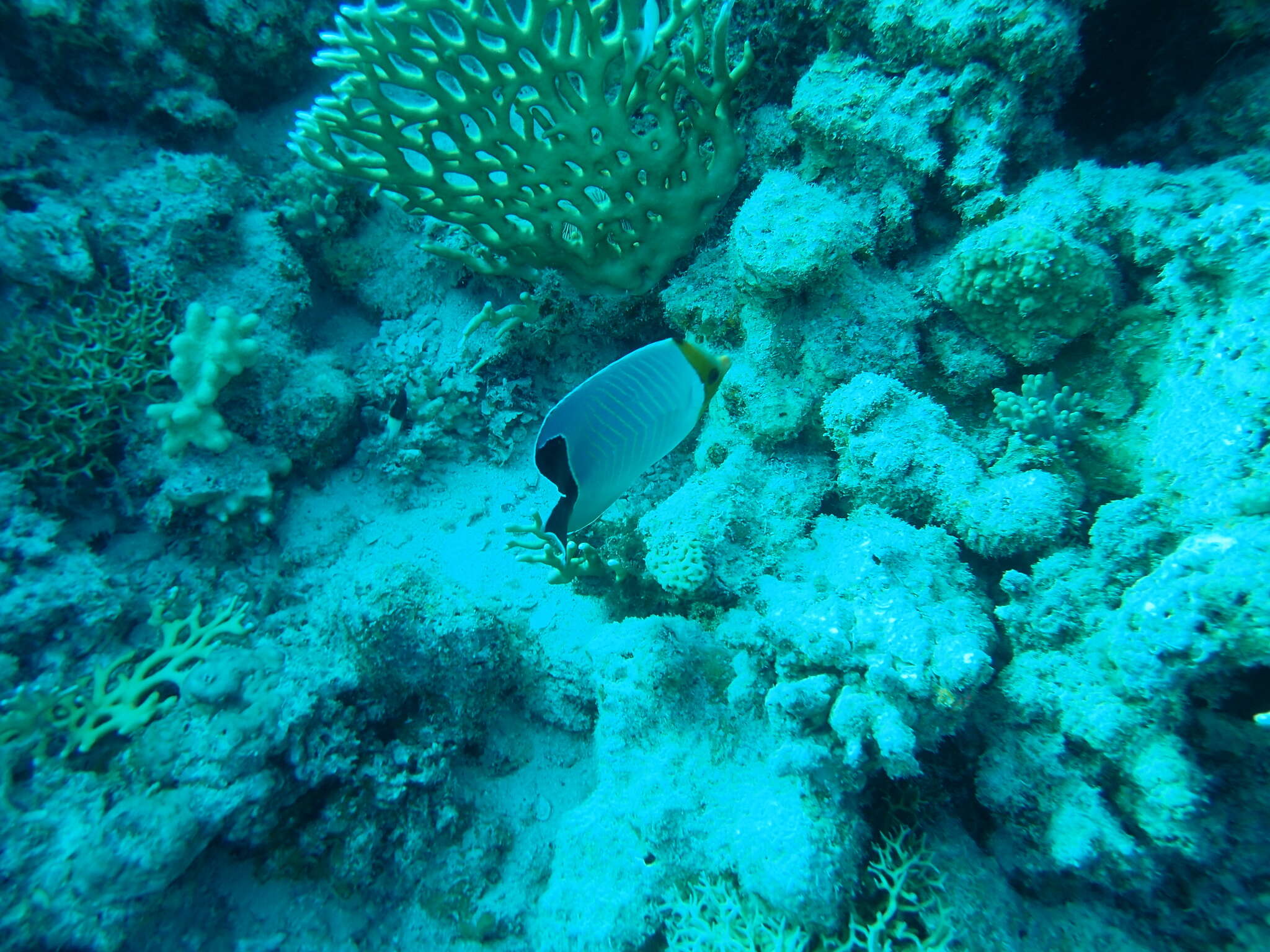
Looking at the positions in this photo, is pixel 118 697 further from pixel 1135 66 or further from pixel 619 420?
pixel 1135 66

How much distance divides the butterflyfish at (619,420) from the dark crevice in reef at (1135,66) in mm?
2640

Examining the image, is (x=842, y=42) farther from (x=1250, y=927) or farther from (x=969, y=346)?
(x=1250, y=927)

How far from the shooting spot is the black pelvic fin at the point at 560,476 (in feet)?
4.82

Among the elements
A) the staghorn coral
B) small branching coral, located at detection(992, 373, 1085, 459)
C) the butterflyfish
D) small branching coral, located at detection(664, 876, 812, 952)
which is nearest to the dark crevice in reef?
small branching coral, located at detection(992, 373, 1085, 459)

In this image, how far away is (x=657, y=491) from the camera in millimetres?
3336

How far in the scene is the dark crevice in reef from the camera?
7.87 ft

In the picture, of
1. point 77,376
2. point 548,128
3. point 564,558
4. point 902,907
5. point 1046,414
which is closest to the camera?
point 902,907

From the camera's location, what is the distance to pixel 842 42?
2.89m

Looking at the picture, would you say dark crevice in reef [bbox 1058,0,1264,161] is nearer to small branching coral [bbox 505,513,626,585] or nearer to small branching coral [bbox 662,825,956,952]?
small branching coral [bbox 505,513,626,585]

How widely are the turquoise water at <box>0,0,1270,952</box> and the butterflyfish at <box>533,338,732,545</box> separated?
0.05ft

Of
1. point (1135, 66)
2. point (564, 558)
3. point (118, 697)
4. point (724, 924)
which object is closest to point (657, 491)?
point (564, 558)

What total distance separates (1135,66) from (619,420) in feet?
10.1

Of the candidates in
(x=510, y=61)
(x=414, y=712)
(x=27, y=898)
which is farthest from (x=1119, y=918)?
(x=510, y=61)

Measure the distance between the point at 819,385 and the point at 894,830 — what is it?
184 centimetres
